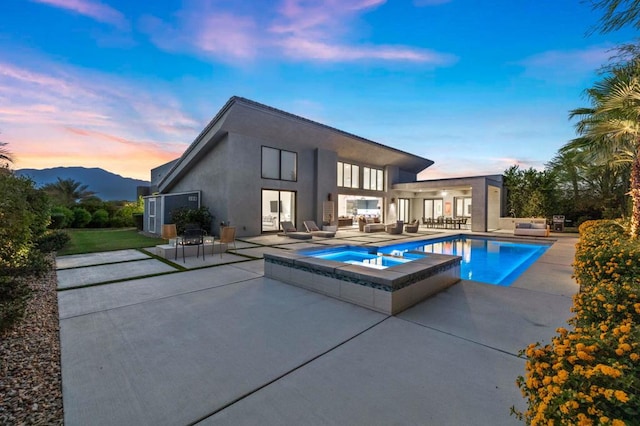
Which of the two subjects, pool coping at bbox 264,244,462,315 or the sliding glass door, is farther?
the sliding glass door

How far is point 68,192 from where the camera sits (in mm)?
22391

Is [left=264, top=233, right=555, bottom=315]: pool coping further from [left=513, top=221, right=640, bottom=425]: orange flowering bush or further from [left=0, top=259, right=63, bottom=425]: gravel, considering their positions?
[left=0, top=259, right=63, bottom=425]: gravel

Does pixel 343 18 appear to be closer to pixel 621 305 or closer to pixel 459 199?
pixel 621 305

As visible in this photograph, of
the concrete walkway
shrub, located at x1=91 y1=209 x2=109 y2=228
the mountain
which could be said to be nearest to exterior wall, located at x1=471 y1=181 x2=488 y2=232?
the concrete walkway

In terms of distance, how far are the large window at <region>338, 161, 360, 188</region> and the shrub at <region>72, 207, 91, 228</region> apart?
17.9 metres

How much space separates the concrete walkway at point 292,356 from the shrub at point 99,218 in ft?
62.3

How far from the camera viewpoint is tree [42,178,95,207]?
21130 millimetres

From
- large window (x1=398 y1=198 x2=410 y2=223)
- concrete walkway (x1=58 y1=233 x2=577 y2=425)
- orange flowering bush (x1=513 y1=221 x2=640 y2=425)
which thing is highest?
large window (x1=398 y1=198 x2=410 y2=223)

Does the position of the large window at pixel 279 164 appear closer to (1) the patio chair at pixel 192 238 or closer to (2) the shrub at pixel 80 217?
(1) the patio chair at pixel 192 238

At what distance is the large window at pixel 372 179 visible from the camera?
70.6ft

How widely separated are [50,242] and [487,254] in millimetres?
15460

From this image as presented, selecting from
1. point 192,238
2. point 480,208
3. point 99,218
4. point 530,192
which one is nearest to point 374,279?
point 192,238

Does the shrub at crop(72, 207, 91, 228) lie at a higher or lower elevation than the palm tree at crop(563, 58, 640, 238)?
lower

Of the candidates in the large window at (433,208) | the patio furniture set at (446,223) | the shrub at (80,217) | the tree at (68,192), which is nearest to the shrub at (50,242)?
the shrub at (80,217)
